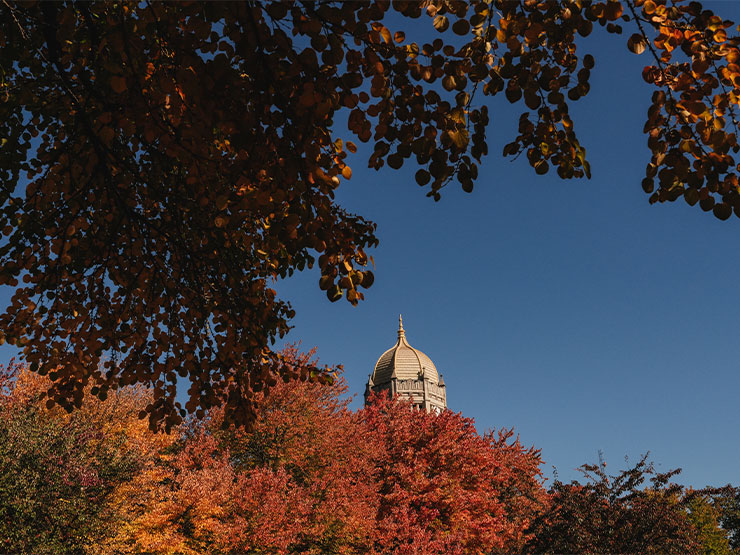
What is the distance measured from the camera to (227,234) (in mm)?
6051

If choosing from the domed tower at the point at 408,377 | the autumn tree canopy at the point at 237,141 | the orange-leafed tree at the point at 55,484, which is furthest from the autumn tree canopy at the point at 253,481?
the domed tower at the point at 408,377

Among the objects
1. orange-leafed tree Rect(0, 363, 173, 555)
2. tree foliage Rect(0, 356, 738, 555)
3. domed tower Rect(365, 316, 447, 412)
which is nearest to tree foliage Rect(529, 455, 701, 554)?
tree foliage Rect(0, 356, 738, 555)

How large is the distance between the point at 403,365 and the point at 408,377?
1.72 meters

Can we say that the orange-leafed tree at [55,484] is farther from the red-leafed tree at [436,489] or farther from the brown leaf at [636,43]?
the brown leaf at [636,43]

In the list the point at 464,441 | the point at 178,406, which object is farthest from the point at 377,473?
the point at 178,406

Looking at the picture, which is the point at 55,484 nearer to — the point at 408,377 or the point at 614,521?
the point at 614,521

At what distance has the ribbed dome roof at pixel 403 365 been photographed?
203 feet

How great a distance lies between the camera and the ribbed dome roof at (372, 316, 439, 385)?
6197 cm

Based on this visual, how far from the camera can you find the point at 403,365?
2479 inches

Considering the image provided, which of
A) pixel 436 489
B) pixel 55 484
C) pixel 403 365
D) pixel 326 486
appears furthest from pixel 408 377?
pixel 55 484

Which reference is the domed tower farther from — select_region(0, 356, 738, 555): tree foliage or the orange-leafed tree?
the orange-leafed tree

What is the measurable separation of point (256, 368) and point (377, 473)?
19.4 meters

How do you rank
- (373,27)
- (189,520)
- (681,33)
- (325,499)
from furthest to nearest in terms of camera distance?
(325,499) < (189,520) < (373,27) < (681,33)

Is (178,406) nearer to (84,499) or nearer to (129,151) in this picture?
(129,151)
